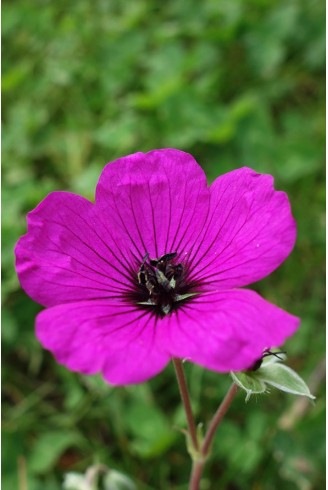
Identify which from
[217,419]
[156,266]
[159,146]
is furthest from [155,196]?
[159,146]

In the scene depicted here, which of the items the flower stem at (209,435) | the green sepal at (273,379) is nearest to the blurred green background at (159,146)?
the flower stem at (209,435)

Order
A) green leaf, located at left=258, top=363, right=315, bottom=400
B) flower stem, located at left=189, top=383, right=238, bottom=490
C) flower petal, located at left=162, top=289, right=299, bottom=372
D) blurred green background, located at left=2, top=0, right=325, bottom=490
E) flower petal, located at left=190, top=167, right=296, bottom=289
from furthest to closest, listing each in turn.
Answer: blurred green background, located at left=2, top=0, right=325, bottom=490, flower stem, located at left=189, top=383, right=238, bottom=490, green leaf, located at left=258, top=363, right=315, bottom=400, flower petal, located at left=190, top=167, right=296, bottom=289, flower petal, located at left=162, top=289, right=299, bottom=372

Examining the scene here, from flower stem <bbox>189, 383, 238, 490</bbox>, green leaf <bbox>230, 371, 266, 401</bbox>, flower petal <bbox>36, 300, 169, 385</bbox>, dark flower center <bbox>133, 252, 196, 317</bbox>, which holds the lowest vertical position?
flower stem <bbox>189, 383, 238, 490</bbox>

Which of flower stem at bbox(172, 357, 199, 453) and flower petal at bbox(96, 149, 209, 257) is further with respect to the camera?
flower petal at bbox(96, 149, 209, 257)

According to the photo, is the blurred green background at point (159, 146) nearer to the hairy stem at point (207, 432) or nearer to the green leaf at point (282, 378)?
the hairy stem at point (207, 432)

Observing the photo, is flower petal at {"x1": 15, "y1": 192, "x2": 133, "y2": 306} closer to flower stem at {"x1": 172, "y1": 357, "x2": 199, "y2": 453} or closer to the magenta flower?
the magenta flower

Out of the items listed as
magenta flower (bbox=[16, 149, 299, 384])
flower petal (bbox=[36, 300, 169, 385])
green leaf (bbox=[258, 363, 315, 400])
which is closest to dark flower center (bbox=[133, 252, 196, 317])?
magenta flower (bbox=[16, 149, 299, 384])
